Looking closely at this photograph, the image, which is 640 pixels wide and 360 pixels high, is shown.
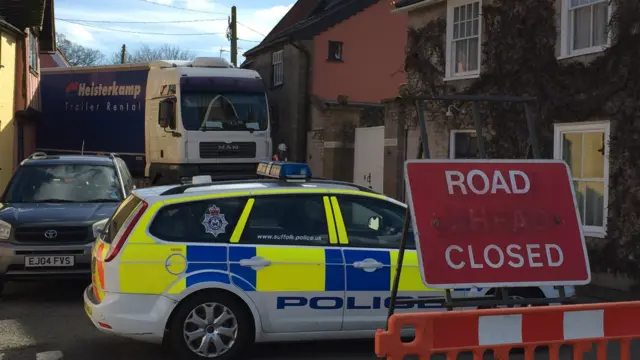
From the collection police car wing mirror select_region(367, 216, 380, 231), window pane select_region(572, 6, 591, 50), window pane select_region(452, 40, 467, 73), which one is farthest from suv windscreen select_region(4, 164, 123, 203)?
window pane select_region(572, 6, 591, 50)

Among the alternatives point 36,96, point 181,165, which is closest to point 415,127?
point 181,165

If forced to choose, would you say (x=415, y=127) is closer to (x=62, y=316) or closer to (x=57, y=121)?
(x=62, y=316)

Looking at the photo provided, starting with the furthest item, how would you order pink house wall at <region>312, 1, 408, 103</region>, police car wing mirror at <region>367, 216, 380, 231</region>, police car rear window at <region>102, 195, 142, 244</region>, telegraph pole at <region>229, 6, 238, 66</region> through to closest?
1. telegraph pole at <region>229, 6, 238, 66</region>
2. pink house wall at <region>312, 1, 408, 103</region>
3. police car wing mirror at <region>367, 216, 380, 231</region>
4. police car rear window at <region>102, 195, 142, 244</region>

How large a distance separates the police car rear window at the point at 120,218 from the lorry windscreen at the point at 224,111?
29.4ft

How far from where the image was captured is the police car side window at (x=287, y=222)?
6.59 metres

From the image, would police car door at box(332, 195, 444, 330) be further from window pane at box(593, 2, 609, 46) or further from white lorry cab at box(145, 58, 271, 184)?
→ white lorry cab at box(145, 58, 271, 184)

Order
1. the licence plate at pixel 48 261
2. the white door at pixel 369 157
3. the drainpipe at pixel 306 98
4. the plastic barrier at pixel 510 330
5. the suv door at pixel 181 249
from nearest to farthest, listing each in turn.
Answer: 1. the plastic barrier at pixel 510 330
2. the suv door at pixel 181 249
3. the licence plate at pixel 48 261
4. the white door at pixel 369 157
5. the drainpipe at pixel 306 98

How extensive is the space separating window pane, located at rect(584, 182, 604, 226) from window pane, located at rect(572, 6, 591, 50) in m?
2.19

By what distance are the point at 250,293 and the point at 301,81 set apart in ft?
63.1

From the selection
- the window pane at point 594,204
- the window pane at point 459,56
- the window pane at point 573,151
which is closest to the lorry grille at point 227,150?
the window pane at point 459,56

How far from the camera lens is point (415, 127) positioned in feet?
53.2

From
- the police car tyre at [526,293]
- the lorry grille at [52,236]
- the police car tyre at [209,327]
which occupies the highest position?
the lorry grille at [52,236]

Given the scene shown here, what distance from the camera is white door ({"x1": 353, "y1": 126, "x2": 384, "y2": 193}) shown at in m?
18.8

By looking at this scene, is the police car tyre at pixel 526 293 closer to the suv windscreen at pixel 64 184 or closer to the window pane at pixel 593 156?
the window pane at pixel 593 156
